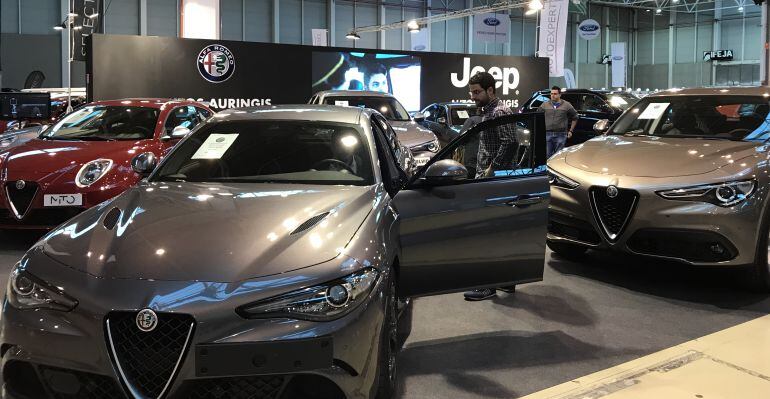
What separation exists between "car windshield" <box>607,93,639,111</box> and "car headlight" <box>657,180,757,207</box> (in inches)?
353

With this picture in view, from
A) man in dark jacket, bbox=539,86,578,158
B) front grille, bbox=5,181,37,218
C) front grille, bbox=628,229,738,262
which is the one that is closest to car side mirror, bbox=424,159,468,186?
front grille, bbox=628,229,738,262

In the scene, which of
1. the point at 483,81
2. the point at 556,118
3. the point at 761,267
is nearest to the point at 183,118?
the point at 483,81

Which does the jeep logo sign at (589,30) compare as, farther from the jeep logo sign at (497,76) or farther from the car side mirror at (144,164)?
the car side mirror at (144,164)

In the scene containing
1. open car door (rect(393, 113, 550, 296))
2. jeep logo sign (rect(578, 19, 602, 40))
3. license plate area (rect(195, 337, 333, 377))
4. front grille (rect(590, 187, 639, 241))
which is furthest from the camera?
jeep logo sign (rect(578, 19, 602, 40))

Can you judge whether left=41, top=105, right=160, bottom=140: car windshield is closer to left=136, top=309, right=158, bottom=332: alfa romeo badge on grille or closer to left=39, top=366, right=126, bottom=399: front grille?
left=39, top=366, right=126, bottom=399: front grille

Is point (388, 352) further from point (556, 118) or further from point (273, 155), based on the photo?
point (556, 118)

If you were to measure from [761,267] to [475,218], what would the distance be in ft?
8.04

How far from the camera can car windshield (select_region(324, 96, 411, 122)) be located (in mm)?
9796

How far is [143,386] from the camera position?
214 cm

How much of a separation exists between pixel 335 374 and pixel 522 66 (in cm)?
1669

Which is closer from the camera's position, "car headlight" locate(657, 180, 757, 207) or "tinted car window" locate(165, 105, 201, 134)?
"car headlight" locate(657, 180, 757, 207)

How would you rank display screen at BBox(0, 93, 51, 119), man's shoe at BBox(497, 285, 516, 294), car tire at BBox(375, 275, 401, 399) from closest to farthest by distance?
car tire at BBox(375, 275, 401, 399) < man's shoe at BBox(497, 285, 516, 294) < display screen at BBox(0, 93, 51, 119)

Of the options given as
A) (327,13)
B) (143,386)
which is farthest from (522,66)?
(143,386)

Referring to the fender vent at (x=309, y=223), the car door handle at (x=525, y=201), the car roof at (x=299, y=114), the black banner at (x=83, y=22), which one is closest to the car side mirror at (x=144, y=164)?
the car roof at (x=299, y=114)
